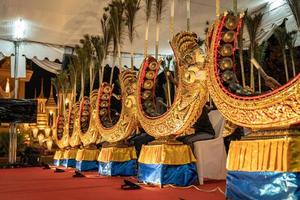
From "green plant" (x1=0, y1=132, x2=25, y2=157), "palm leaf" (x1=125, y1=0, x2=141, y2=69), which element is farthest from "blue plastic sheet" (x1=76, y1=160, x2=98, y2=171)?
"green plant" (x1=0, y1=132, x2=25, y2=157)

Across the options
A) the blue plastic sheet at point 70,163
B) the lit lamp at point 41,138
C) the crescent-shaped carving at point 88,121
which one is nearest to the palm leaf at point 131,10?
the crescent-shaped carving at point 88,121

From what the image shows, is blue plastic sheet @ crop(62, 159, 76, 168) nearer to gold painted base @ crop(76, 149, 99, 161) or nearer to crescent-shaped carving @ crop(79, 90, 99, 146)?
crescent-shaped carving @ crop(79, 90, 99, 146)

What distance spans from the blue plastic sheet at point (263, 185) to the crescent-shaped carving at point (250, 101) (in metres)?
0.31

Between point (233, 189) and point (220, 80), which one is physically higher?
point (220, 80)

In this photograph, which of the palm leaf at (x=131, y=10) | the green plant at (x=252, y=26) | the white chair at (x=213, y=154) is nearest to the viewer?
the white chair at (x=213, y=154)

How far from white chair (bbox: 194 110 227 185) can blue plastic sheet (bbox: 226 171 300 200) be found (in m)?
1.32

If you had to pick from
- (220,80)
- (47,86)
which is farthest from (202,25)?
(47,86)

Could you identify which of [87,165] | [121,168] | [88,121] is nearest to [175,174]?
[121,168]

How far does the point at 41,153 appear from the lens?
10.3m

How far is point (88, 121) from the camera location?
7.09 metres

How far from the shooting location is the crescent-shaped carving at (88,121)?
616 centimetres

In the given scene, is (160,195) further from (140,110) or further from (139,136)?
(139,136)

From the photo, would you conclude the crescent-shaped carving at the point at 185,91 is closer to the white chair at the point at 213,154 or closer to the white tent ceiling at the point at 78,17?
the white chair at the point at 213,154

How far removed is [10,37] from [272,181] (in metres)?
8.06
